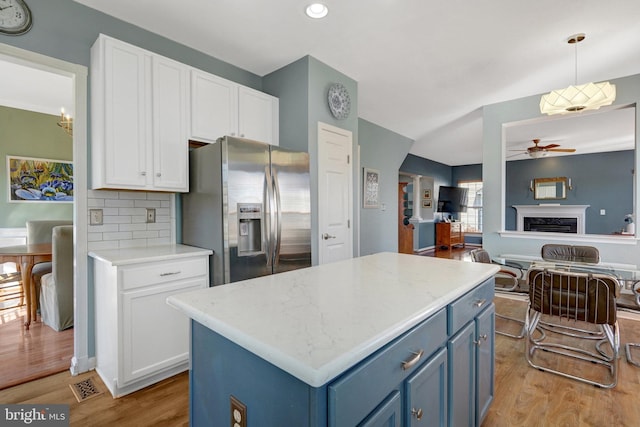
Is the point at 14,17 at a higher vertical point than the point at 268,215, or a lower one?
higher

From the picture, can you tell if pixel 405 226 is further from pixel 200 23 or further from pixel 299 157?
pixel 200 23

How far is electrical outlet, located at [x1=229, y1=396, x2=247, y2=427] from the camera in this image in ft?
2.88

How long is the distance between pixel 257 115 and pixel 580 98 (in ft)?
9.78

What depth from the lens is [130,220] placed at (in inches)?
98.2

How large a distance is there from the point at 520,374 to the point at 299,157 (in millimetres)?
2386

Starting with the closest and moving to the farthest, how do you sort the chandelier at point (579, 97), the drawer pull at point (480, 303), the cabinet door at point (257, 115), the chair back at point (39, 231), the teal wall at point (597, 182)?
the drawer pull at point (480, 303)
the chandelier at point (579, 97)
the cabinet door at point (257, 115)
the chair back at point (39, 231)
the teal wall at point (597, 182)

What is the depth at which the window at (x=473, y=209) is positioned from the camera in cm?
995

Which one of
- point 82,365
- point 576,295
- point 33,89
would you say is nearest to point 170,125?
point 82,365

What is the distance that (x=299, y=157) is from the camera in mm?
2723

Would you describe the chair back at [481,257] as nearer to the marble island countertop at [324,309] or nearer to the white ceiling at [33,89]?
the marble island countertop at [324,309]

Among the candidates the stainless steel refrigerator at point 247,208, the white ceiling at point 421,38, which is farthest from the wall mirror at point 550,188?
the stainless steel refrigerator at point 247,208

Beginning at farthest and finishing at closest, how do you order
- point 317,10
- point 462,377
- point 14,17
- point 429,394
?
1. point 317,10
2. point 14,17
3. point 462,377
4. point 429,394

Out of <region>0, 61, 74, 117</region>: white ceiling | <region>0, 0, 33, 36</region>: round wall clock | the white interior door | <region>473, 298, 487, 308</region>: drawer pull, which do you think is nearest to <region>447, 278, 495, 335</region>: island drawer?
<region>473, 298, 487, 308</region>: drawer pull

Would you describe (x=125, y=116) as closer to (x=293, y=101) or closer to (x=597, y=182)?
(x=293, y=101)
